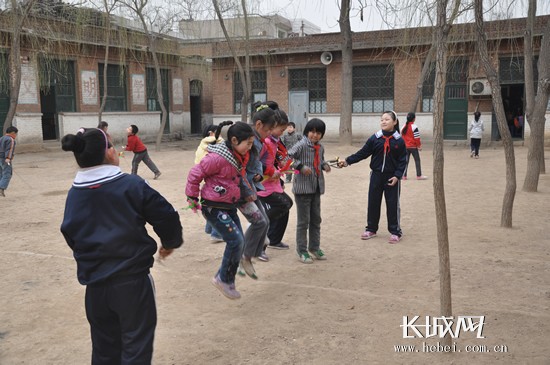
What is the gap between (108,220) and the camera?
264 cm

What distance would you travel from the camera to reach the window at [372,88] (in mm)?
23062

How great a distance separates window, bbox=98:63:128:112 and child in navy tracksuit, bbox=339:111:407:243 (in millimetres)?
18884

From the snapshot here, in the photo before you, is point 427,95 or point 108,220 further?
point 427,95

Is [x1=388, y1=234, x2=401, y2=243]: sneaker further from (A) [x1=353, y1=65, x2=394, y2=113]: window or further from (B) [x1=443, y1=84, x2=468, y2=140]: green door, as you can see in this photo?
(A) [x1=353, y1=65, x2=394, y2=113]: window

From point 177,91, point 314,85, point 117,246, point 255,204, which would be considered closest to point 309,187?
point 255,204

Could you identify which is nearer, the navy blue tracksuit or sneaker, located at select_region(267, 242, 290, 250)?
sneaker, located at select_region(267, 242, 290, 250)

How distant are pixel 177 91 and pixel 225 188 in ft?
79.9

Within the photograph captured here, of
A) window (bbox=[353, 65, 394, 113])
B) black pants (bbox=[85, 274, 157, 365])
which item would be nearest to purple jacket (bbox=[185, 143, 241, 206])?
black pants (bbox=[85, 274, 157, 365])

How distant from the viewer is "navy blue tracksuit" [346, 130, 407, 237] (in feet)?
21.2

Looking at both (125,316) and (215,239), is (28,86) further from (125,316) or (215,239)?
(125,316)

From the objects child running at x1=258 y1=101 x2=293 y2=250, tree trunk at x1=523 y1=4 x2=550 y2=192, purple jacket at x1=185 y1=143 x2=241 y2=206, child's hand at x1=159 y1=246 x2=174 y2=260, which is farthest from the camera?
tree trunk at x1=523 y1=4 x2=550 y2=192

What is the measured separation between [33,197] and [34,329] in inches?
271

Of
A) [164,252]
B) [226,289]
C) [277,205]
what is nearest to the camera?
[164,252]

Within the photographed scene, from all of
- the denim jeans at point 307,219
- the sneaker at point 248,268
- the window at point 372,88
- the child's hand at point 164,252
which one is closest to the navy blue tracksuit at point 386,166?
the denim jeans at point 307,219
